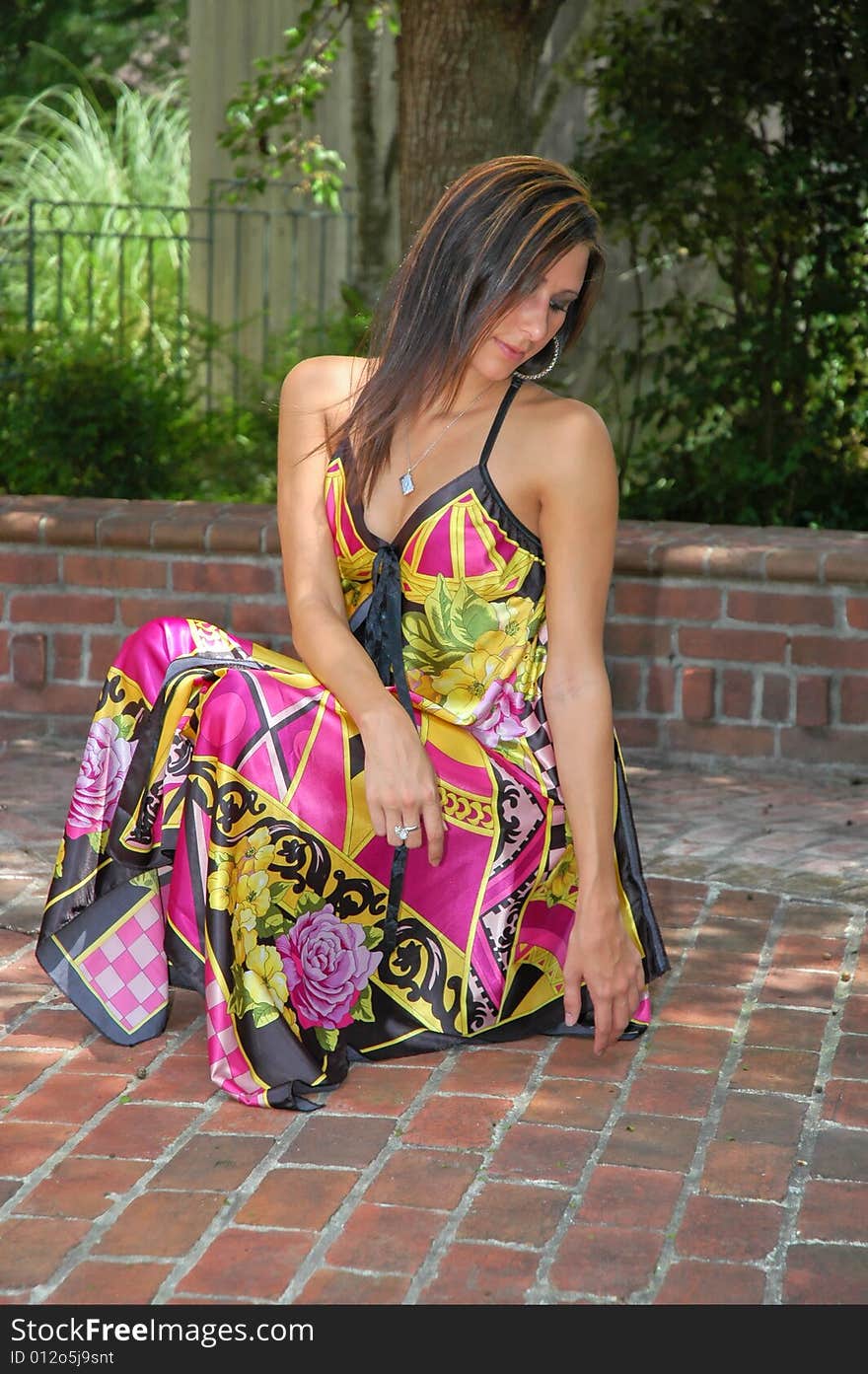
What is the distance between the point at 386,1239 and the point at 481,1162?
29cm

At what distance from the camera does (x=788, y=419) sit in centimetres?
640

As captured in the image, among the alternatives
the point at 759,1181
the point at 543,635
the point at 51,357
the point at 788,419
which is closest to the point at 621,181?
the point at 788,419

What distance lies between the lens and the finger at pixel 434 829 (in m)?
2.87

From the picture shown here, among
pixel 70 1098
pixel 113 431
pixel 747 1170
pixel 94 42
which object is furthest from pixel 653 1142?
pixel 94 42

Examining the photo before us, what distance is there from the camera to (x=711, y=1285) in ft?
7.55

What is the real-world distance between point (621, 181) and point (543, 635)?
3.73m

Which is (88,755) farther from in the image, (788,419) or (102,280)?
(102,280)

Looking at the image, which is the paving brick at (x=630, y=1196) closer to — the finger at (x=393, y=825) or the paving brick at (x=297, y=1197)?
the paving brick at (x=297, y=1197)

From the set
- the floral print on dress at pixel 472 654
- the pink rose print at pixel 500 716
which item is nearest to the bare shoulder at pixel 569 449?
the floral print on dress at pixel 472 654

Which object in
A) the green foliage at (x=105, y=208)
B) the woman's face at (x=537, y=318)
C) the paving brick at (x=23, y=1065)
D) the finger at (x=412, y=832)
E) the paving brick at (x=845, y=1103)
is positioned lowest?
the paving brick at (x=23, y=1065)

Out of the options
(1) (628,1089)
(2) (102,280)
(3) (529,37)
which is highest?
(3) (529,37)

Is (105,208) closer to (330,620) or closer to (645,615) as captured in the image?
(645,615)
